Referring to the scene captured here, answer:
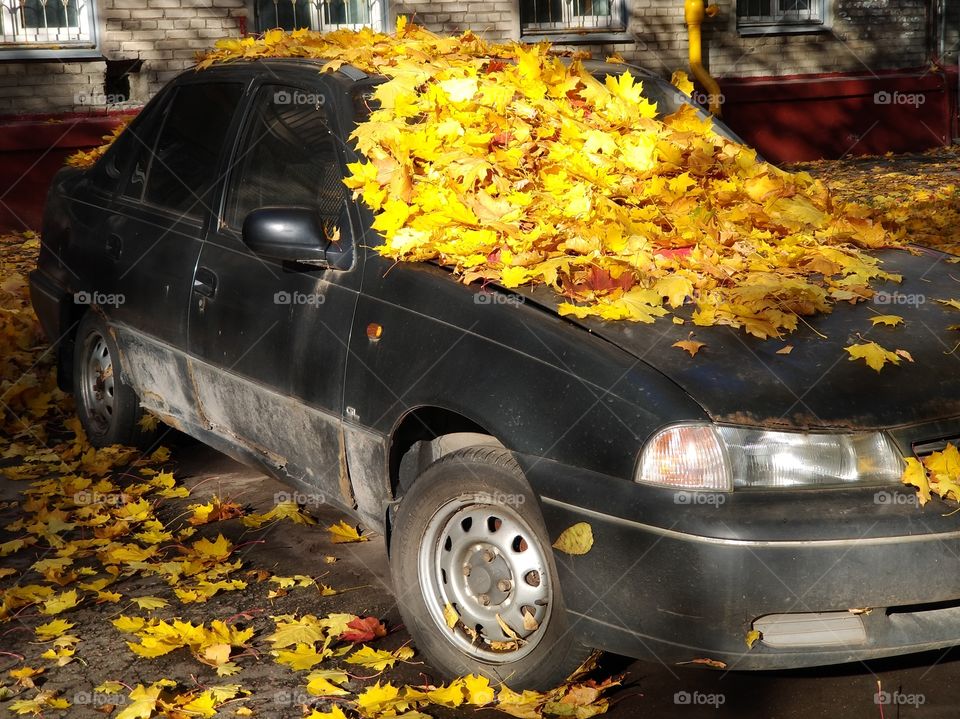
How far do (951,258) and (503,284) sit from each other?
177cm

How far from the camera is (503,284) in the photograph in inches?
142

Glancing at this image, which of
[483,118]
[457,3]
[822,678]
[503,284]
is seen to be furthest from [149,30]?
[822,678]

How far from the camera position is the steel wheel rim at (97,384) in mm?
5742

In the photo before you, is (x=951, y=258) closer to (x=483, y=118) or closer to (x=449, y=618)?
(x=483, y=118)

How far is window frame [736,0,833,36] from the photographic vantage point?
14.9 metres

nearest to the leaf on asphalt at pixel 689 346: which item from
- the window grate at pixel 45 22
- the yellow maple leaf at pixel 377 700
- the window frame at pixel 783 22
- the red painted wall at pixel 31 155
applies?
the yellow maple leaf at pixel 377 700

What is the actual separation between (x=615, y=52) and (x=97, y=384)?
9.28 m

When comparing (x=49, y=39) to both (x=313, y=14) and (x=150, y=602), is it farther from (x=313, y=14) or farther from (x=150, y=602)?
(x=150, y=602)

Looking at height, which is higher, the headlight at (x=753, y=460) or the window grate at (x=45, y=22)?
the window grate at (x=45, y=22)
